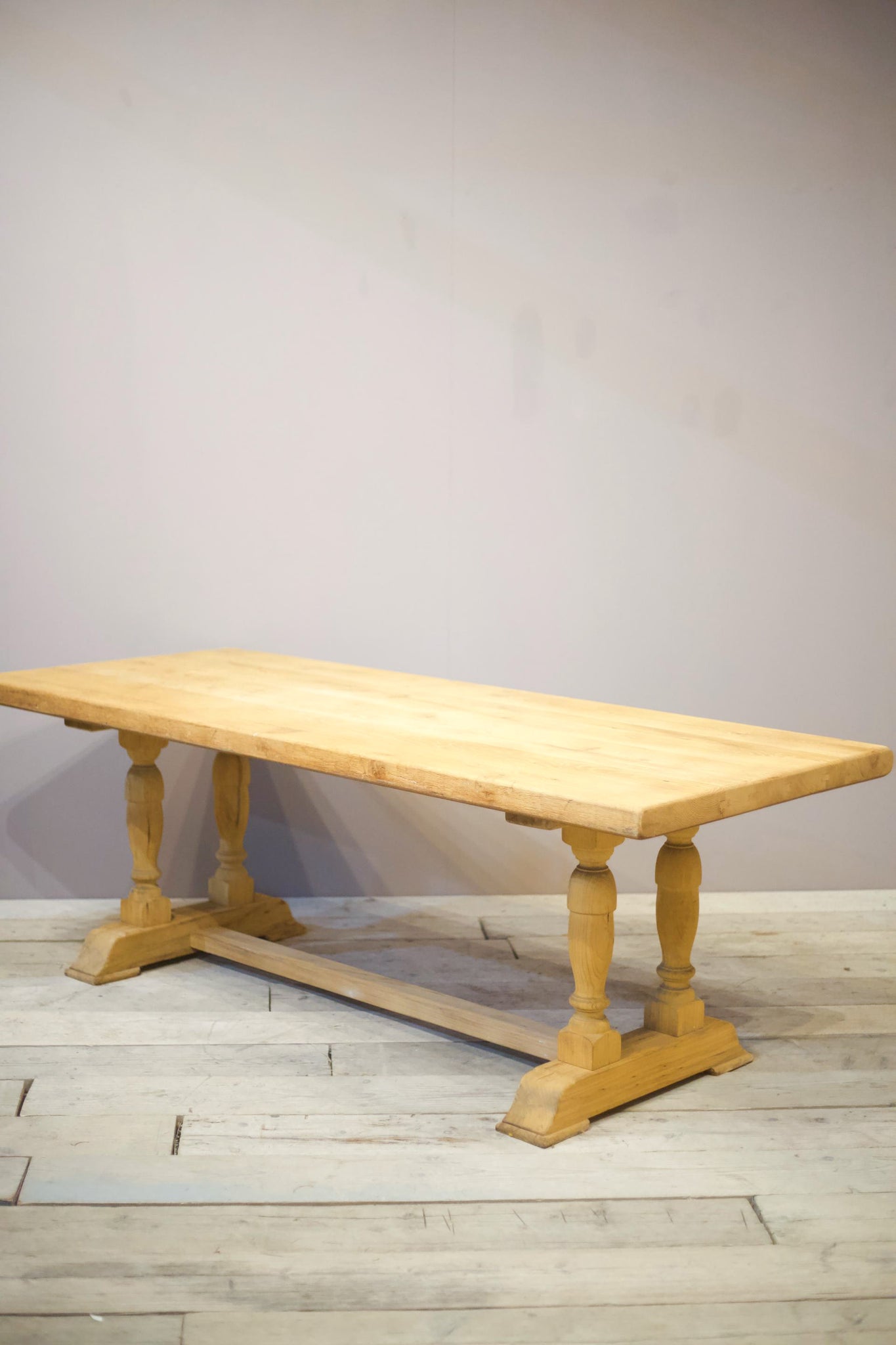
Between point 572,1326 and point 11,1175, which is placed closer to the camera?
point 572,1326

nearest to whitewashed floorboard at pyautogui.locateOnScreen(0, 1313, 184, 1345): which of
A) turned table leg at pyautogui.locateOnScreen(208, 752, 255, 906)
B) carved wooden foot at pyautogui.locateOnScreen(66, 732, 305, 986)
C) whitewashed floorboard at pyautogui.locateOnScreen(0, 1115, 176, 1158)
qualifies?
whitewashed floorboard at pyautogui.locateOnScreen(0, 1115, 176, 1158)

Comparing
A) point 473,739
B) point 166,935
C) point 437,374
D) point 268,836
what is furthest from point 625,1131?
point 437,374

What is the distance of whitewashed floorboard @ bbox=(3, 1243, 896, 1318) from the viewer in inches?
76.8

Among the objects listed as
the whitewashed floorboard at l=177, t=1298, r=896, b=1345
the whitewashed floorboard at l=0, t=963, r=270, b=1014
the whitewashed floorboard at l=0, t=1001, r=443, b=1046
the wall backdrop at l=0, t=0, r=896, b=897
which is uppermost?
the wall backdrop at l=0, t=0, r=896, b=897

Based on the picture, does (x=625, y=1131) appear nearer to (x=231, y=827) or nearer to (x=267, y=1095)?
(x=267, y=1095)

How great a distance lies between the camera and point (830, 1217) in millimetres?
2188

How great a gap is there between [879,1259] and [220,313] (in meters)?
2.71

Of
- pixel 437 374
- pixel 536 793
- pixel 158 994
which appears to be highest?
pixel 437 374

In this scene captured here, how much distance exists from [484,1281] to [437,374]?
2.42 metres

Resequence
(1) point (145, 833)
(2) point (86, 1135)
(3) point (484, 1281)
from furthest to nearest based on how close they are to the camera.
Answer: (1) point (145, 833) < (2) point (86, 1135) < (3) point (484, 1281)

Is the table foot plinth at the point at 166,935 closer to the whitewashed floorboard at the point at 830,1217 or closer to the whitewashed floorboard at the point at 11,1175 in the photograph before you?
the whitewashed floorboard at the point at 11,1175

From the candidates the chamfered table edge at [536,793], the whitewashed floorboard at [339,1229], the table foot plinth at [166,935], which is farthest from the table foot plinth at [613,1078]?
the table foot plinth at [166,935]

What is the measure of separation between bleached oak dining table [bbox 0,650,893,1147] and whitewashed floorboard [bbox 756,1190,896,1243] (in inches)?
15.6

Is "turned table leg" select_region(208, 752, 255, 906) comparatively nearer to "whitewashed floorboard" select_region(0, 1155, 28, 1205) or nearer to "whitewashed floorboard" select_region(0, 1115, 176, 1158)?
"whitewashed floorboard" select_region(0, 1115, 176, 1158)
